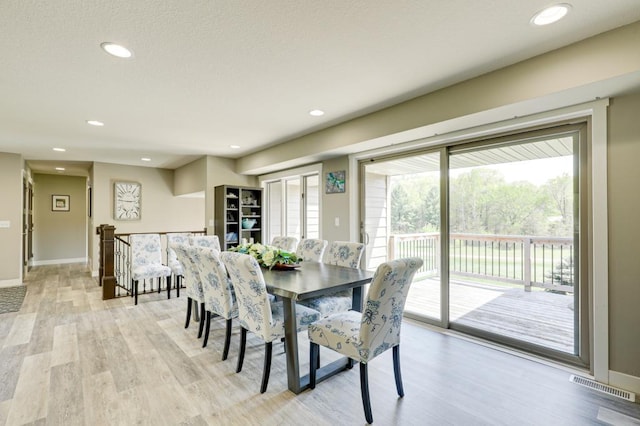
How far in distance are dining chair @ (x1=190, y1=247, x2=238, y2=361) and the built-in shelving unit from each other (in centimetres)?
279

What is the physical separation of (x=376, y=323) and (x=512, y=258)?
2.07m

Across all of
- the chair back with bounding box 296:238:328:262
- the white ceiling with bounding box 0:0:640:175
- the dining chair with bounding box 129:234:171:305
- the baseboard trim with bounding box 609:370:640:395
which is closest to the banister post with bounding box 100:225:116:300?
the dining chair with bounding box 129:234:171:305

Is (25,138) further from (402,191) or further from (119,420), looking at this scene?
(402,191)

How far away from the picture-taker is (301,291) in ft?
7.03

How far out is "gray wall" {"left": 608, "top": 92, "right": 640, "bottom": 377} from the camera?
220 cm

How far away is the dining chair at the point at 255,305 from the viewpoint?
2.15 meters

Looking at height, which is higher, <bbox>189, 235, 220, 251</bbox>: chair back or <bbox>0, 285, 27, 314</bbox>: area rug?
<bbox>189, 235, 220, 251</bbox>: chair back

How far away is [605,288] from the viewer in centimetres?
232

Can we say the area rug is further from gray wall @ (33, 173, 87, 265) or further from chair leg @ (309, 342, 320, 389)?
chair leg @ (309, 342, 320, 389)

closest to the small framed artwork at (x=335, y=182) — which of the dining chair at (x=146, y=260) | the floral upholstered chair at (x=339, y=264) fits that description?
the floral upholstered chair at (x=339, y=264)

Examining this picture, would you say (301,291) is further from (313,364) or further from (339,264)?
(339,264)

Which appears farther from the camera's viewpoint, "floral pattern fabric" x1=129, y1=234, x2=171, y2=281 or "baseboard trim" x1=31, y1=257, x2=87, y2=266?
"baseboard trim" x1=31, y1=257, x2=87, y2=266

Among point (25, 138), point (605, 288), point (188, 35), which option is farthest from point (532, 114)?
point (25, 138)

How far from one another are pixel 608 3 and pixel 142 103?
372 centimetres
